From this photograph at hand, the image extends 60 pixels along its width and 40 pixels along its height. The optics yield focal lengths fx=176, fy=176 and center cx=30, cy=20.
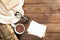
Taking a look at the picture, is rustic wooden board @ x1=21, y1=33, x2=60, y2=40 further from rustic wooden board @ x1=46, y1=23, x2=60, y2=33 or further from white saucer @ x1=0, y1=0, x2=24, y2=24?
white saucer @ x1=0, y1=0, x2=24, y2=24

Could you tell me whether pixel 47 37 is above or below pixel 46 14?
below

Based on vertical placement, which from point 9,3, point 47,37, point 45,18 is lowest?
point 47,37

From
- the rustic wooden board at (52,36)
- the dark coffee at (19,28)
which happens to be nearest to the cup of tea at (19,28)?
the dark coffee at (19,28)

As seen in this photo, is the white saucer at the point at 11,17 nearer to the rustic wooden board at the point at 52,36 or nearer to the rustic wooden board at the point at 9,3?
the rustic wooden board at the point at 9,3

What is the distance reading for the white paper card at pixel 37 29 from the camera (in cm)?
179

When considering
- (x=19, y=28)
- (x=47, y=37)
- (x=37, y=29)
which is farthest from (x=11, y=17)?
(x=47, y=37)

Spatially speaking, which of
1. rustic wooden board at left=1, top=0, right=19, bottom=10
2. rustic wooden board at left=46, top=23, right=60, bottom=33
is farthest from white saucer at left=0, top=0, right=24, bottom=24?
rustic wooden board at left=46, top=23, right=60, bottom=33

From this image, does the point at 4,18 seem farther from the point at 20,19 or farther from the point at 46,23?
the point at 46,23

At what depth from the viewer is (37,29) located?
1.80m

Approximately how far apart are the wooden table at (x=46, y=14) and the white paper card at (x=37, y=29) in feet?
0.12

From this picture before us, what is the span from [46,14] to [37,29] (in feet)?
0.65

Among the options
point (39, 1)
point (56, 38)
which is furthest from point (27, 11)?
point (56, 38)

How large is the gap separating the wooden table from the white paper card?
4 centimetres

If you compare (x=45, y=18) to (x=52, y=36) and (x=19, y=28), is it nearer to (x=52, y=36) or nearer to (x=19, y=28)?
(x=52, y=36)
